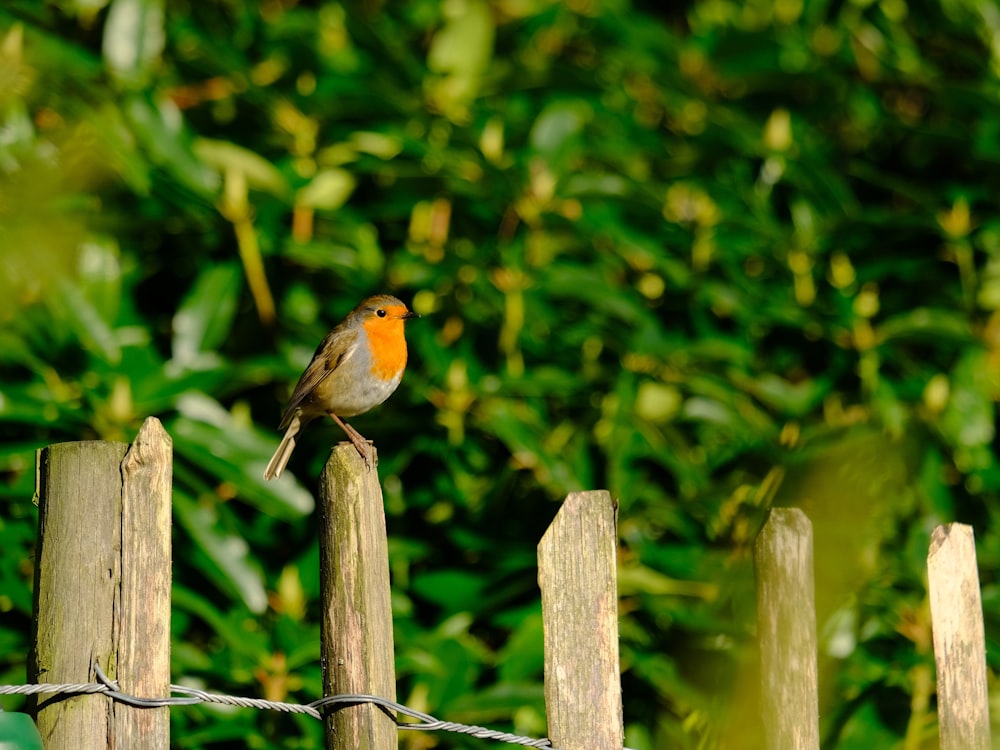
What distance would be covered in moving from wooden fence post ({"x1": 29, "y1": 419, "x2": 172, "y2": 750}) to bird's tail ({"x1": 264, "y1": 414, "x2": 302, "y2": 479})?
110 cm

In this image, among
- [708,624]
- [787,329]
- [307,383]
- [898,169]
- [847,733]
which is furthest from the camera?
[898,169]

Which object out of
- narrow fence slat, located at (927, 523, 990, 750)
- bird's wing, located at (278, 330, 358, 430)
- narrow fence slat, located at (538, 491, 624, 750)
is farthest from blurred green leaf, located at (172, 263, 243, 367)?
narrow fence slat, located at (927, 523, 990, 750)

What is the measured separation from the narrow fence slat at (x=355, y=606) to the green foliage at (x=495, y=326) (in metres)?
0.90

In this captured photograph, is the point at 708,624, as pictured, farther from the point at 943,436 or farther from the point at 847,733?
the point at 943,436

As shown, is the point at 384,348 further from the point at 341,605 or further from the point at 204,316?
the point at 341,605

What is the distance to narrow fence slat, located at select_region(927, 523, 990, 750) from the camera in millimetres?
2289

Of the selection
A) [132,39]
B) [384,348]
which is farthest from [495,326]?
[132,39]

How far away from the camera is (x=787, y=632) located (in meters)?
2.10

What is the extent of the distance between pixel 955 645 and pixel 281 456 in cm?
163

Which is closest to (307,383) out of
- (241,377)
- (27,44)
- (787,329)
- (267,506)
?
(241,377)

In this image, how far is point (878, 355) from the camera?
3.61m

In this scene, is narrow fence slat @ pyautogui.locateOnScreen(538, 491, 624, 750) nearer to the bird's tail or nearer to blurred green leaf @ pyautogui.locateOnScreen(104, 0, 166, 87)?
the bird's tail

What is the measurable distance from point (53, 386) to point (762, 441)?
185 cm

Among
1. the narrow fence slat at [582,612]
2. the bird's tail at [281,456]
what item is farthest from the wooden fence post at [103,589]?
the bird's tail at [281,456]
